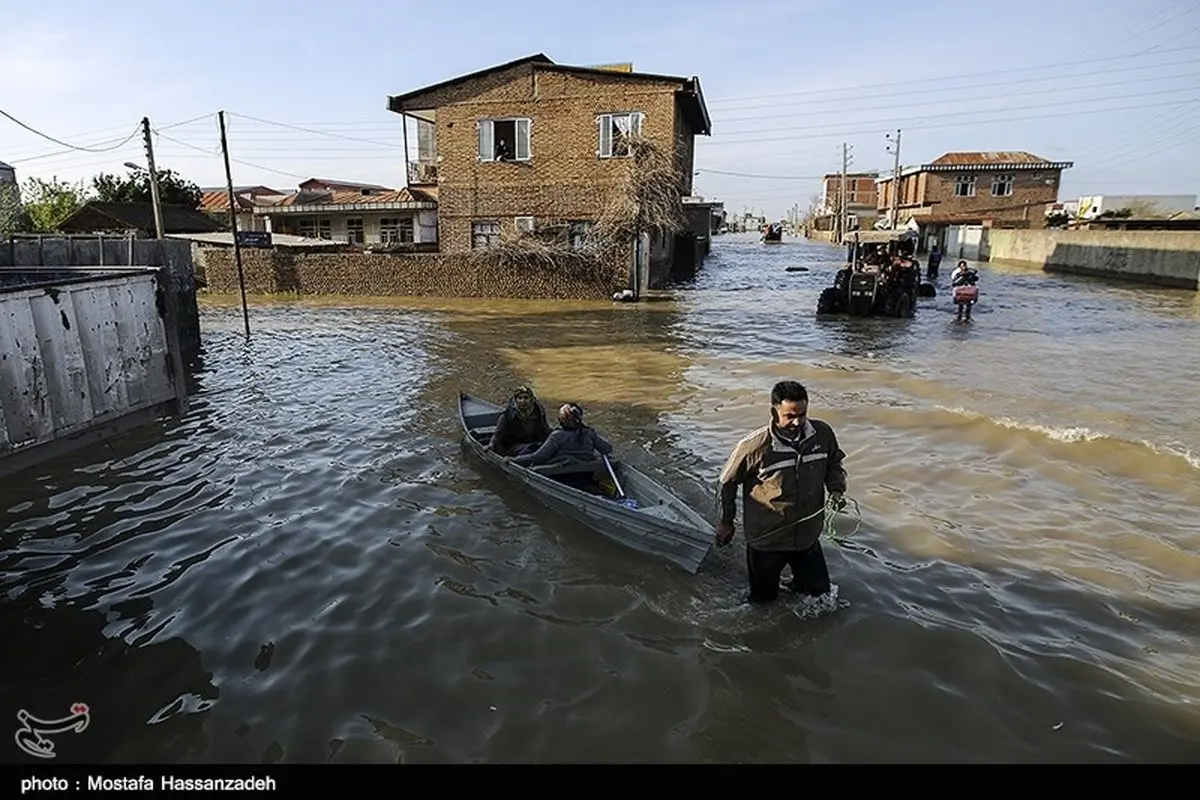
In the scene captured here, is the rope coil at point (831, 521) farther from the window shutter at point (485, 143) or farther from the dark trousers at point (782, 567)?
the window shutter at point (485, 143)

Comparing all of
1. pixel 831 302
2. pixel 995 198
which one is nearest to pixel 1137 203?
pixel 995 198

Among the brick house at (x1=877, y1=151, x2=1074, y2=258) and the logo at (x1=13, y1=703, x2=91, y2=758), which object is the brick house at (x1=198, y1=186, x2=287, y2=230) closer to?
the logo at (x1=13, y1=703, x2=91, y2=758)

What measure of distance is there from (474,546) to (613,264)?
2169 centimetres

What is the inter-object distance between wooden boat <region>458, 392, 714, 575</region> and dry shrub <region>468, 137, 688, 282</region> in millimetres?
19691

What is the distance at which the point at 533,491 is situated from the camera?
848cm

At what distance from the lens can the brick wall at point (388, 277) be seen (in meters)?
28.6

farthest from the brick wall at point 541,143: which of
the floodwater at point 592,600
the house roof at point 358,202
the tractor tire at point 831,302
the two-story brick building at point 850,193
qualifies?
the two-story brick building at point 850,193

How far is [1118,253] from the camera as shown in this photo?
3766 cm

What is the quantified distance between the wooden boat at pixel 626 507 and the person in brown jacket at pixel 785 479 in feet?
2.69

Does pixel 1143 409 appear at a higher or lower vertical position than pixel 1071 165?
lower

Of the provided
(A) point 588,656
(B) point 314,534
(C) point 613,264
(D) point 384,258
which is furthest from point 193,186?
(A) point 588,656

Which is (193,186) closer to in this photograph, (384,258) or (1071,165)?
(384,258)

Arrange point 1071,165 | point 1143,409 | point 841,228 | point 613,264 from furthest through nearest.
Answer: point 841,228 < point 1071,165 < point 613,264 < point 1143,409

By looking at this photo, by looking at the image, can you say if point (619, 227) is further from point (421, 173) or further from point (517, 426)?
point (517, 426)
